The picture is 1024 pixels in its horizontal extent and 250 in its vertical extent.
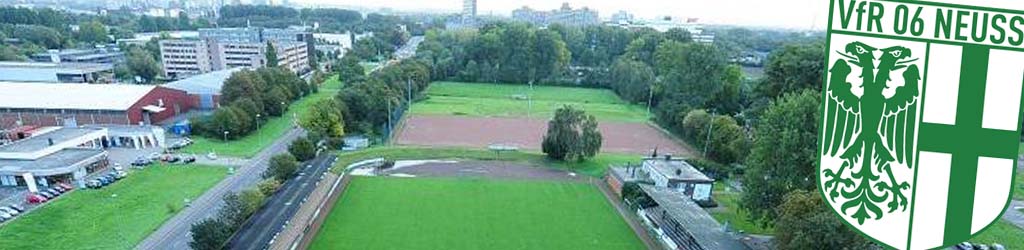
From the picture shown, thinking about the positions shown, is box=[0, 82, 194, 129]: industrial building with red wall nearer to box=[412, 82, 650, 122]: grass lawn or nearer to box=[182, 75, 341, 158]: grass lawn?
box=[182, 75, 341, 158]: grass lawn

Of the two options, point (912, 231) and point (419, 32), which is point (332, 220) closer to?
point (912, 231)

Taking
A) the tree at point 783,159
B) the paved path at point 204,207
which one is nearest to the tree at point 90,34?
the paved path at point 204,207

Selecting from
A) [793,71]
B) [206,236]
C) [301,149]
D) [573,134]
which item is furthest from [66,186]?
[793,71]

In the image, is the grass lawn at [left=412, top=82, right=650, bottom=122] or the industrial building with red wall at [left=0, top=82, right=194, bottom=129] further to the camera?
the grass lawn at [left=412, top=82, right=650, bottom=122]

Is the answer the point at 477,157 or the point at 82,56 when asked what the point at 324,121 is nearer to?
the point at 477,157

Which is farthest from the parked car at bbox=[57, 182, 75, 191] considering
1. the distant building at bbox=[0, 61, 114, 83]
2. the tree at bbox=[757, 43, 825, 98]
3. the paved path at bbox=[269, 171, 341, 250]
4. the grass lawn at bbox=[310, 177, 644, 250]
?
the tree at bbox=[757, 43, 825, 98]
